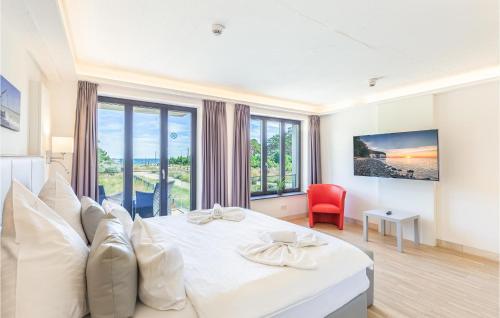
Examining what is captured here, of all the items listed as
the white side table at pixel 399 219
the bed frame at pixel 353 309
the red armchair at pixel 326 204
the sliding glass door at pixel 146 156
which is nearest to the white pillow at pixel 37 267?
the bed frame at pixel 353 309

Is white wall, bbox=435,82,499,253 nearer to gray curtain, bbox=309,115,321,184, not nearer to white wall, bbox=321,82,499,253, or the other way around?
white wall, bbox=321,82,499,253

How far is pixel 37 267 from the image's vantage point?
1.01 m

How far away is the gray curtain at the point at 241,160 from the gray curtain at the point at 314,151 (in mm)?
1764

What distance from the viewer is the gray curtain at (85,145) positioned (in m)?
3.26

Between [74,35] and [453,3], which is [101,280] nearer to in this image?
[74,35]

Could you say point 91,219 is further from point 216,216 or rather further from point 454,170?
point 454,170

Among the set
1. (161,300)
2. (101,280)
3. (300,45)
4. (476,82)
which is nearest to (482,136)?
(476,82)

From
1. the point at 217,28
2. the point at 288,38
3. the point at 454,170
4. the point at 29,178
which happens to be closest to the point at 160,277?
the point at 29,178

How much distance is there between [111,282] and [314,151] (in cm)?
513

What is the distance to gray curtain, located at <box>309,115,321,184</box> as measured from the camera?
571 cm

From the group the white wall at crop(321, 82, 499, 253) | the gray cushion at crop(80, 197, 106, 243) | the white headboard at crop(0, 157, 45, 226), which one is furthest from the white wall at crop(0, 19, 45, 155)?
the white wall at crop(321, 82, 499, 253)

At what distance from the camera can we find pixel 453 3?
1.94 metres

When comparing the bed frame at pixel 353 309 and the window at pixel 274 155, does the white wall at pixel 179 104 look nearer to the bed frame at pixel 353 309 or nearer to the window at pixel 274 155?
the window at pixel 274 155

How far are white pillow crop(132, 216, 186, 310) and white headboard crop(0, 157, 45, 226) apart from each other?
78cm
